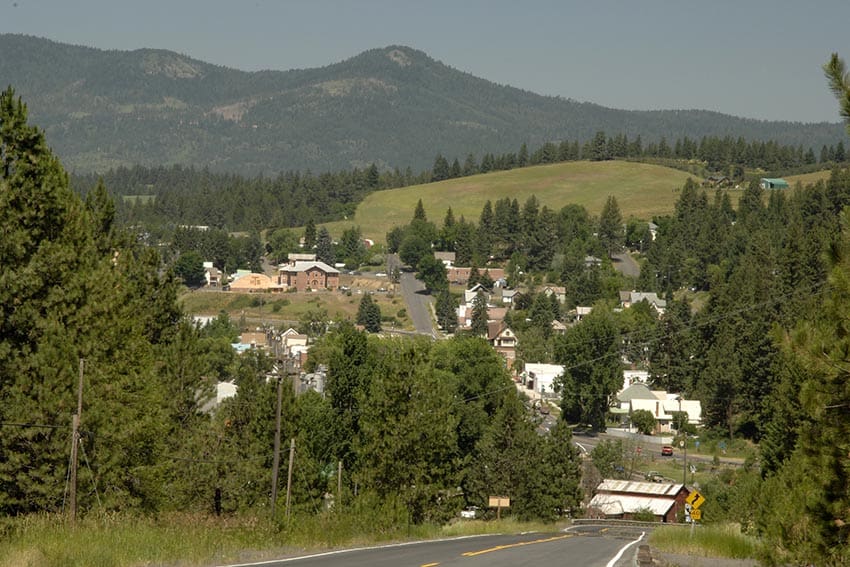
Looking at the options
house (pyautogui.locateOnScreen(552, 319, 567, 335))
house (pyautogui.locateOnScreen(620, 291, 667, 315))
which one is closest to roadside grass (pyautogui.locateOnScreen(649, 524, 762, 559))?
house (pyautogui.locateOnScreen(552, 319, 567, 335))

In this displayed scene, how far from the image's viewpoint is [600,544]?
33281 mm

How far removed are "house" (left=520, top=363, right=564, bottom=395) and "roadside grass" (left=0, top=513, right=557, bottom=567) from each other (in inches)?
4800

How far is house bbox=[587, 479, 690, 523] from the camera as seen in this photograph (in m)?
85.8

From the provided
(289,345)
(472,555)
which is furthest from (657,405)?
(472,555)

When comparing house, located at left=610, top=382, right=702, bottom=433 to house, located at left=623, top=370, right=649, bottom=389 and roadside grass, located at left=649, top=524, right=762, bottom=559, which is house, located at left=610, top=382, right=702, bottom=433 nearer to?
house, located at left=623, top=370, right=649, bottom=389

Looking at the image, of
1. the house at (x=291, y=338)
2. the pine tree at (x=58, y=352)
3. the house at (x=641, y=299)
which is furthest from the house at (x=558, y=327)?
the pine tree at (x=58, y=352)

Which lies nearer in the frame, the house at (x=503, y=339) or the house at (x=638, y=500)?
the house at (x=638, y=500)

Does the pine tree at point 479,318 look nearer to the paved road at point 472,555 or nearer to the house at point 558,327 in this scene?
the house at point 558,327

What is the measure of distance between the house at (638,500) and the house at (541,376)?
5807 centimetres

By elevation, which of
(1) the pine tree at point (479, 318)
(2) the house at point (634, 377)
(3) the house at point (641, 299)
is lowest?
(2) the house at point (634, 377)

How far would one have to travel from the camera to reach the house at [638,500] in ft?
282

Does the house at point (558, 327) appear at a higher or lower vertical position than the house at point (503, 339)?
higher

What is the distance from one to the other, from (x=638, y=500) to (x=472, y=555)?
213 feet

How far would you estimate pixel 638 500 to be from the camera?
87.5 m
